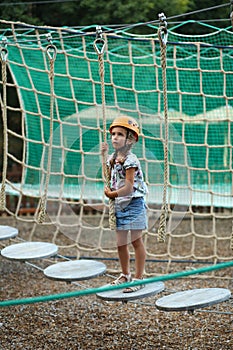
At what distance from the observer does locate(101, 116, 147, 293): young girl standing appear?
3.47 metres

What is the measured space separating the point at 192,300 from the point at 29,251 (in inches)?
44.6

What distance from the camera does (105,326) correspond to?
168 inches

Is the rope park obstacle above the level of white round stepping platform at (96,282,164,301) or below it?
above

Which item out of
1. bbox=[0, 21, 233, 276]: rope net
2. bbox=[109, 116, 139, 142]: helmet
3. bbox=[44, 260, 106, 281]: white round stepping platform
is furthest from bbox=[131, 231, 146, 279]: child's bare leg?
bbox=[0, 21, 233, 276]: rope net

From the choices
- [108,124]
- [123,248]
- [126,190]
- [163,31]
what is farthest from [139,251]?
[108,124]

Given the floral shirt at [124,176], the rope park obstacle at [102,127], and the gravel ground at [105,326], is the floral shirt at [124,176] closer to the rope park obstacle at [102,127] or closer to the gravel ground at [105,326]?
the gravel ground at [105,326]

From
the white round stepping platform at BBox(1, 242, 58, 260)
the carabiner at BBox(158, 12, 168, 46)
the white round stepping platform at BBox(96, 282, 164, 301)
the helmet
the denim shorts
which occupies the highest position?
the carabiner at BBox(158, 12, 168, 46)

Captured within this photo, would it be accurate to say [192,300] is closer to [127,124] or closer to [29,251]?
[127,124]

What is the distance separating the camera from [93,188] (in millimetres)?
5957

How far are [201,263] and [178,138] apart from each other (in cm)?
106

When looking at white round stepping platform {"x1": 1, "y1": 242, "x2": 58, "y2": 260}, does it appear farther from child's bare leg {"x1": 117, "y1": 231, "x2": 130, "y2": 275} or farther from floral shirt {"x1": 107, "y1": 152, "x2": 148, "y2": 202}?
floral shirt {"x1": 107, "y1": 152, "x2": 148, "y2": 202}

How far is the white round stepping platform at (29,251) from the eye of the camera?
3.86 meters

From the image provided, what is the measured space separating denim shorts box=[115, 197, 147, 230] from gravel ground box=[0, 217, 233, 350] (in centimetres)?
42

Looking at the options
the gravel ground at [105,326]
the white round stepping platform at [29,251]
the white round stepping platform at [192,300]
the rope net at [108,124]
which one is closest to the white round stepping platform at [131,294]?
the white round stepping platform at [192,300]
